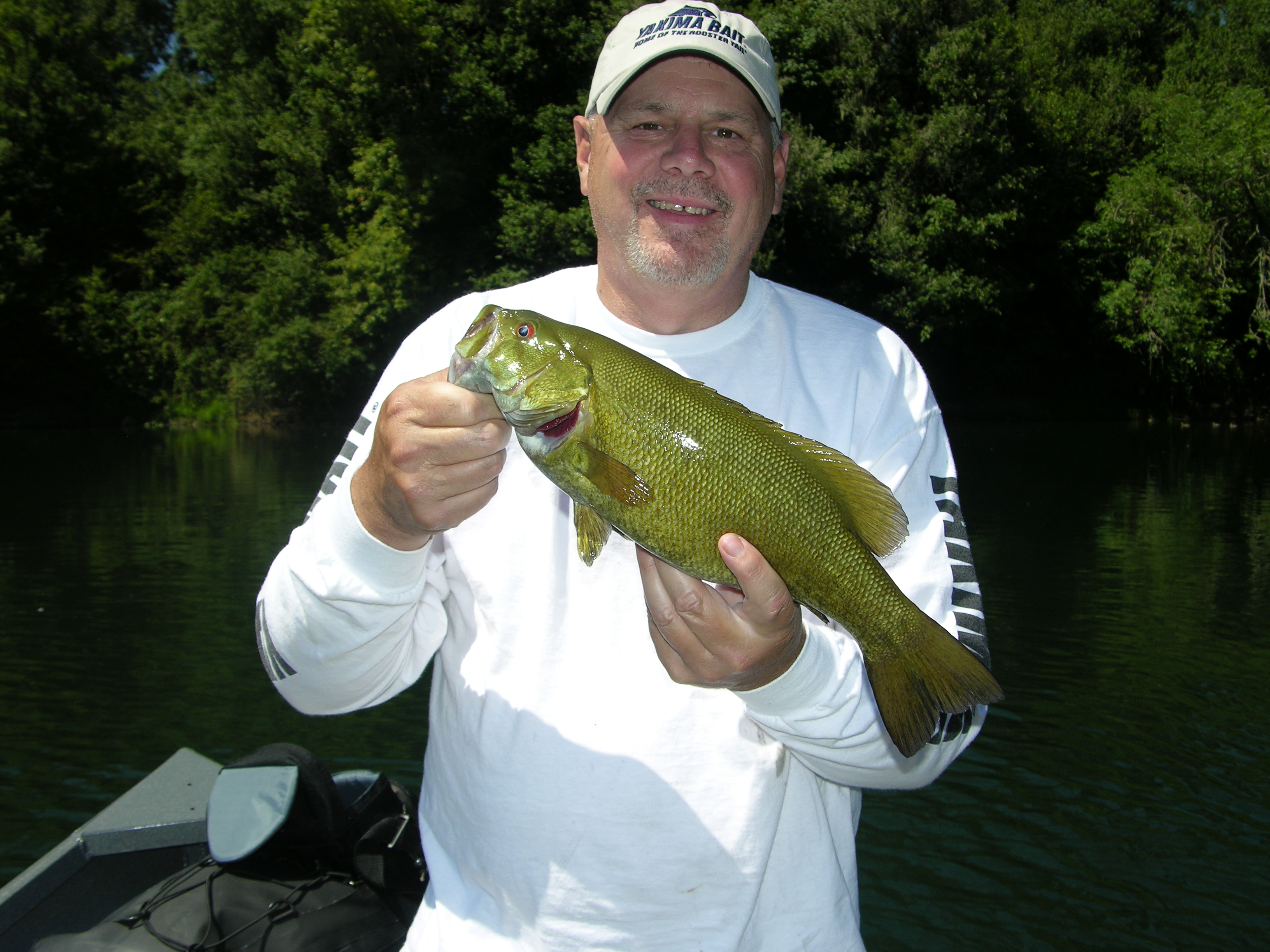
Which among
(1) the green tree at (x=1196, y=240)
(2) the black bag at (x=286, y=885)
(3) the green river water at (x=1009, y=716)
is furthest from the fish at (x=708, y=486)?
Result: (1) the green tree at (x=1196, y=240)

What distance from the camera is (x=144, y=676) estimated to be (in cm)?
870

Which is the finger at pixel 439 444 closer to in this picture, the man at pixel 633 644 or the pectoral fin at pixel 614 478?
the man at pixel 633 644

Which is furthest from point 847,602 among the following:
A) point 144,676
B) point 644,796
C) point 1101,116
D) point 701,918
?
point 1101,116

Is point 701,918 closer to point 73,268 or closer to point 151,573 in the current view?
point 151,573

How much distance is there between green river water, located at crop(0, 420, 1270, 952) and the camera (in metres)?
5.76

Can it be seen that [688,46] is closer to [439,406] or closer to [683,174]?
[683,174]

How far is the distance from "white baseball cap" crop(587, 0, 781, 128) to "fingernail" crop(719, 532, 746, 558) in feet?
3.83

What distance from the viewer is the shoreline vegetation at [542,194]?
1063 inches

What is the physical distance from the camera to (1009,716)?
25.9ft

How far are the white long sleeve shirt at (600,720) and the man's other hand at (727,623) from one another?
0.07 meters

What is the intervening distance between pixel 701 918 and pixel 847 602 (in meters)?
0.72

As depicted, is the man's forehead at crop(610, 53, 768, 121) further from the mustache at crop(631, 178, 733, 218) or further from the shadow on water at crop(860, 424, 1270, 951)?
the shadow on water at crop(860, 424, 1270, 951)

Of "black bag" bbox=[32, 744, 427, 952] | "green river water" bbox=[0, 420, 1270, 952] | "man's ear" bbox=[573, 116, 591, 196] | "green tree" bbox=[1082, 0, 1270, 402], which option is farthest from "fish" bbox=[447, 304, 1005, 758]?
"green tree" bbox=[1082, 0, 1270, 402]

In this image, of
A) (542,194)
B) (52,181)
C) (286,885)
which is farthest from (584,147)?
(52,181)
